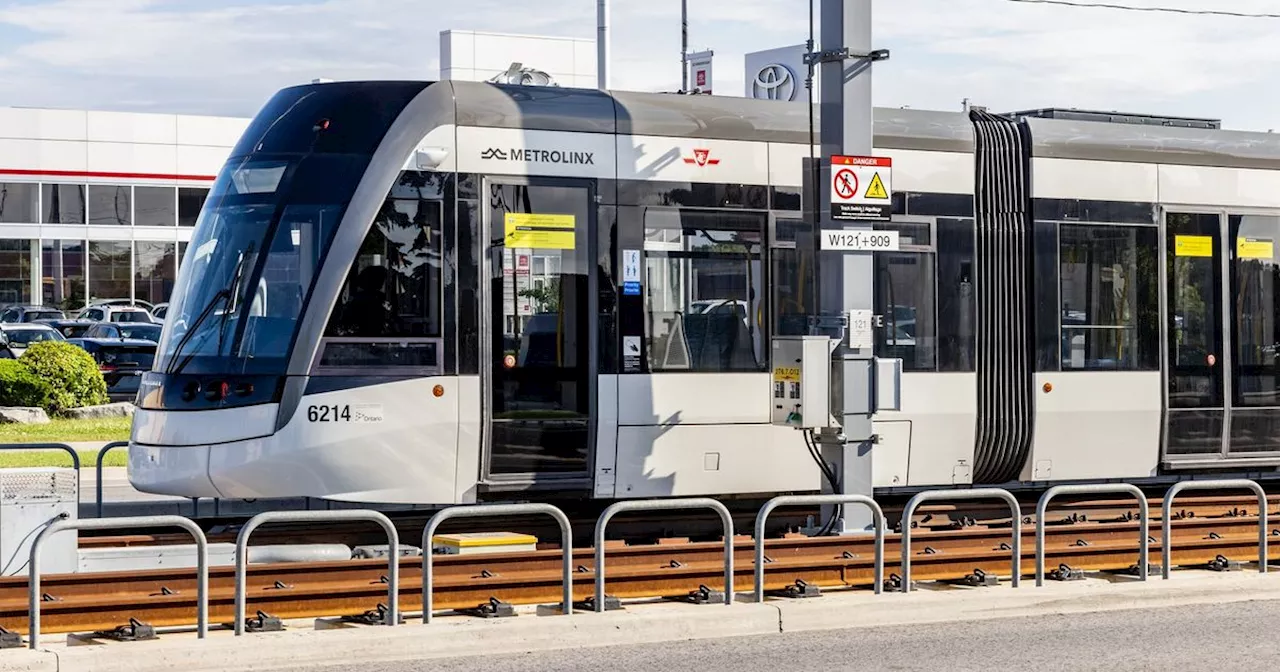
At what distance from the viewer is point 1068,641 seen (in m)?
10.7

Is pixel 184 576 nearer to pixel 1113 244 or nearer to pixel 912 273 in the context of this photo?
pixel 912 273

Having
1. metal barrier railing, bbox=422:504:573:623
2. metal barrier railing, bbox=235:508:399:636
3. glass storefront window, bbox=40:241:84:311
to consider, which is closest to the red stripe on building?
glass storefront window, bbox=40:241:84:311

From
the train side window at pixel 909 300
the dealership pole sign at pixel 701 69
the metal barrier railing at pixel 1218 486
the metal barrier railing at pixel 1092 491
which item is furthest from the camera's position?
the dealership pole sign at pixel 701 69

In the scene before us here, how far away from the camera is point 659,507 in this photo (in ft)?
35.7

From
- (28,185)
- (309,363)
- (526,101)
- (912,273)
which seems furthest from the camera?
(28,185)

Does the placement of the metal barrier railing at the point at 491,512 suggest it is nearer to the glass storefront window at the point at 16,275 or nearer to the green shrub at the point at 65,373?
the green shrub at the point at 65,373

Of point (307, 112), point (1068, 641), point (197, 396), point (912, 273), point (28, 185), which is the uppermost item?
point (28, 185)

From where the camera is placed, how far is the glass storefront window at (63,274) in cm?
5800

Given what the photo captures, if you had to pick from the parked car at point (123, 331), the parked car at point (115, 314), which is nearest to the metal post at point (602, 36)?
the parked car at point (123, 331)

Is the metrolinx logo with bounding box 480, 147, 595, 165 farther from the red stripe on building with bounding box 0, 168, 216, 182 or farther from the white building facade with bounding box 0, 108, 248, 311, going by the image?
the red stripe on building with bounding box 0, 168, 216, 182

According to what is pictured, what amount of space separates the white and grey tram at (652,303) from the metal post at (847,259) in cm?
140

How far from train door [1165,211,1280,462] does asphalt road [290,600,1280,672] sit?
4944mm

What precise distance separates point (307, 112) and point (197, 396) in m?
2.31

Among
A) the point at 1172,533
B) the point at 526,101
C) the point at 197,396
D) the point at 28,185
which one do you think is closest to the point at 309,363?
the point at 197,396
